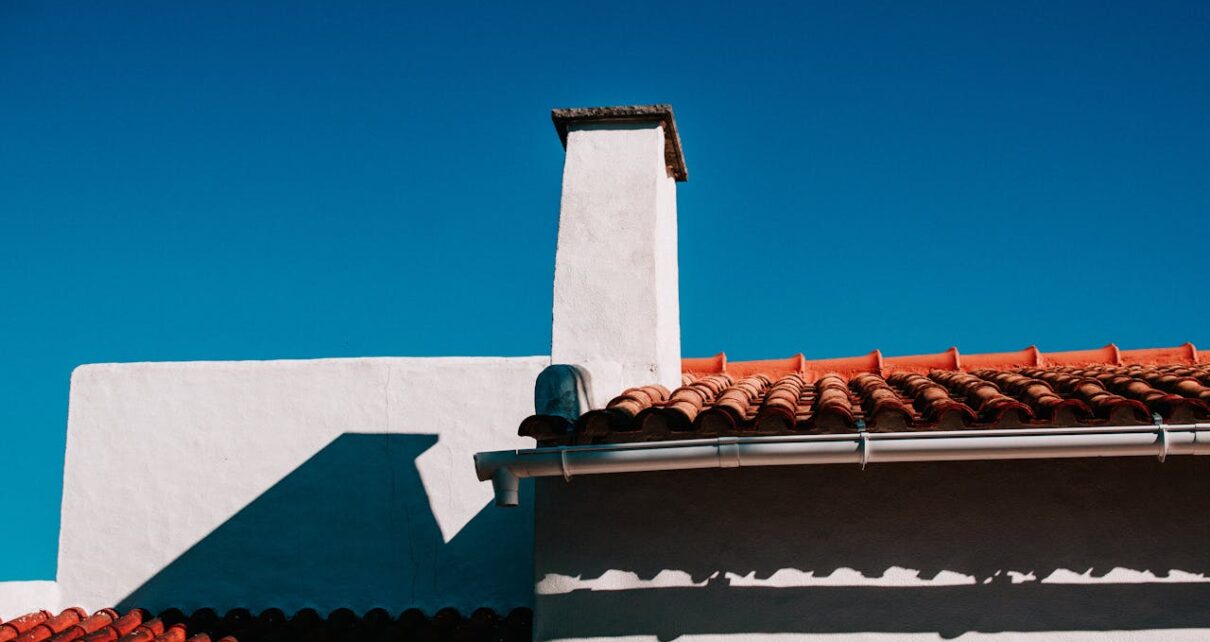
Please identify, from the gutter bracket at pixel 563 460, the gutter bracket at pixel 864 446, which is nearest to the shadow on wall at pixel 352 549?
the gutter bracket at pixel 563 460

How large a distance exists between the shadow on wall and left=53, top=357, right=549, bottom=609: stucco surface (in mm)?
10

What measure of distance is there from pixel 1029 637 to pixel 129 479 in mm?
6350

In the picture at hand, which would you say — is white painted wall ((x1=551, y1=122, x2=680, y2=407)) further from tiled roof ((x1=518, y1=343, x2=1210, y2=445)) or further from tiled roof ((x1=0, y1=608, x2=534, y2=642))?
tiled roof ((x1=0, y1=608, x2=534, y2=642))

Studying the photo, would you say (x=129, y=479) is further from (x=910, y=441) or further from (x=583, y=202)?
(x=910, y=441)

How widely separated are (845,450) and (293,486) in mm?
4555

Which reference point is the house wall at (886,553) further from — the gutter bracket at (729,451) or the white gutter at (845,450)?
the gutter bracket at (729,451)

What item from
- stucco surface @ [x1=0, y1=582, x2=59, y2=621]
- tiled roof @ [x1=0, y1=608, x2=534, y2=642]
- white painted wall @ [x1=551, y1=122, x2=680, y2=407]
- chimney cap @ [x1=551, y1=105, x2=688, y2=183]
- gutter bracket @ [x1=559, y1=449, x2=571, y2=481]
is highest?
chimney cap @ [x1=551, y1=105, x2=688, y2=183]

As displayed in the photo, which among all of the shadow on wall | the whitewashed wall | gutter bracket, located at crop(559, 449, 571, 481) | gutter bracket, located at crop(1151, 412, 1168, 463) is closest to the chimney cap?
the whitewashed wall

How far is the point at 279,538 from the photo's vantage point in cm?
813

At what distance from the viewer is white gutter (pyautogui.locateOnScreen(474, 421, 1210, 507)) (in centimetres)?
511

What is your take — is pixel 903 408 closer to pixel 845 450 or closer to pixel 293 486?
pixel 845 450

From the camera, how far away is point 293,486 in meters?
8.26

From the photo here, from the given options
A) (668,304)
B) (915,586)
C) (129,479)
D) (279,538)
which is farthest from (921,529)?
(129,479)

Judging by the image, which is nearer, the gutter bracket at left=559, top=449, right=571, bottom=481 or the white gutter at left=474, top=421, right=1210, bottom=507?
the white gutter at left=474, top=421, right=1210, bottom=507
